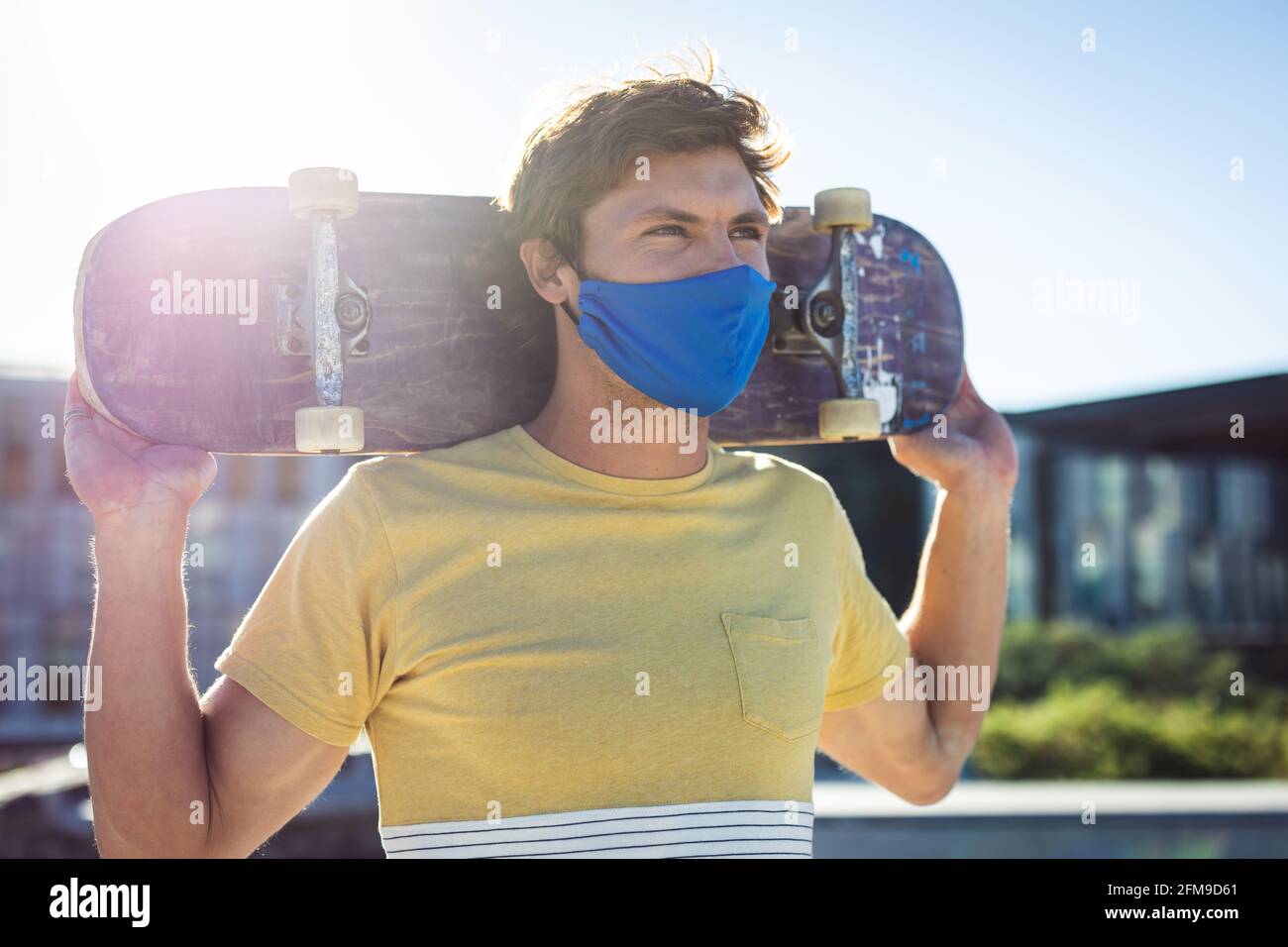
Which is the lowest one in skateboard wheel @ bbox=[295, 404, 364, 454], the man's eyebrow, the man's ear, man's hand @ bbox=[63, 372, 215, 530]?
man's hand @ bbox=[63, 372, 215, 530]

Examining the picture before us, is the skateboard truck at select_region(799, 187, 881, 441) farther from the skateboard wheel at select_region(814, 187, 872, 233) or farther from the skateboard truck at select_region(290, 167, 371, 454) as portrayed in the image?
the skateboard truck at select_region(290, 167, 371, 454)

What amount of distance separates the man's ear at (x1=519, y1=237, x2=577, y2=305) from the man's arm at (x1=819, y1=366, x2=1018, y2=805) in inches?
30.7

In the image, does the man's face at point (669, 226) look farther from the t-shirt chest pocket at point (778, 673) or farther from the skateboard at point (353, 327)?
the t-shirt chest pocket at point (778, 673)

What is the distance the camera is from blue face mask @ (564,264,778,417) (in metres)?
2.08

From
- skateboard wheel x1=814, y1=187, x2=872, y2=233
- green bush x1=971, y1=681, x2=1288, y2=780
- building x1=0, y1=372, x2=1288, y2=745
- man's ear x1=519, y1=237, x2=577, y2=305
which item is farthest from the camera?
building x1=0, y1=372, x2=1288, y2=745

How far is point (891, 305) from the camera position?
2.58 m

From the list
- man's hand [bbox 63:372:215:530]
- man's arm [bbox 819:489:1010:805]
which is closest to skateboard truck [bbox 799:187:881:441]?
man's arm [bbox 819:489:1010:805]

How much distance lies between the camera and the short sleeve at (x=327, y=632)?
1.84m

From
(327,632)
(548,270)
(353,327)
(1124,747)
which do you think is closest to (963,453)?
(548,270)

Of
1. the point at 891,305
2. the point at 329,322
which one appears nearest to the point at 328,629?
the point at 329,322

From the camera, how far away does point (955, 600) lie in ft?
8.23

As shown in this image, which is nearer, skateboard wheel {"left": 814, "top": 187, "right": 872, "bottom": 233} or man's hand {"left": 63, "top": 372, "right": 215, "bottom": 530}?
man's hand {"left": 63, "top": 372, "right": 215, "bottom": 530}


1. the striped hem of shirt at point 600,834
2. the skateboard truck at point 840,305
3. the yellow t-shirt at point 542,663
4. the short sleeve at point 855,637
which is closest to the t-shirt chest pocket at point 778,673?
the yellow t-shirt at point 542,663

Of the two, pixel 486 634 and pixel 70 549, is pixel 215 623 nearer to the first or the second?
pixel 70 549
